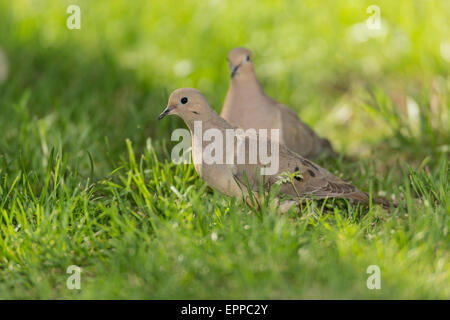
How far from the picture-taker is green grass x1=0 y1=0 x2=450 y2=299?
3064 millimetres

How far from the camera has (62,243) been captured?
3.29 metres

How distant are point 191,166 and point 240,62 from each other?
0.84 meters

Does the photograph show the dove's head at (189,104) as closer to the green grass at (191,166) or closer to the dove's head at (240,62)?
the green grass at (191,166)

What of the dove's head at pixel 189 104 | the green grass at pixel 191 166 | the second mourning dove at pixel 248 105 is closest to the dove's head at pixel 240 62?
the second mourning dove at pixel 248 105

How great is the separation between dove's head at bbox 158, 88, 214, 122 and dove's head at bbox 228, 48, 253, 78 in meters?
0.83

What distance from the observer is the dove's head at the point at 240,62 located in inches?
180

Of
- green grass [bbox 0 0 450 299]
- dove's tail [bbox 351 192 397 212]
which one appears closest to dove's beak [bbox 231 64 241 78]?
green grass [bbox 0 0 450 299]

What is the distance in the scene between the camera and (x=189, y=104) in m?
3.78

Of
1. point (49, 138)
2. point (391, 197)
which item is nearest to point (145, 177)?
point (49, 138)

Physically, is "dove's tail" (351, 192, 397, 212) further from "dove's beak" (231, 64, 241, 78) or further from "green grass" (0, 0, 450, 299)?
"dove's beak" (231, 64, 241, 78)

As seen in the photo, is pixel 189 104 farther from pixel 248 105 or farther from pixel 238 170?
pixel 248 105

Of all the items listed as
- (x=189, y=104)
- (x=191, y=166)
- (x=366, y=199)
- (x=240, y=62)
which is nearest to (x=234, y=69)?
(x=240, y=62)

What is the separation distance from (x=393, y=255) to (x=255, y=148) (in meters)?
1.01

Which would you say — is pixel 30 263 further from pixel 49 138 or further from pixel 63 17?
pixel 63 17
